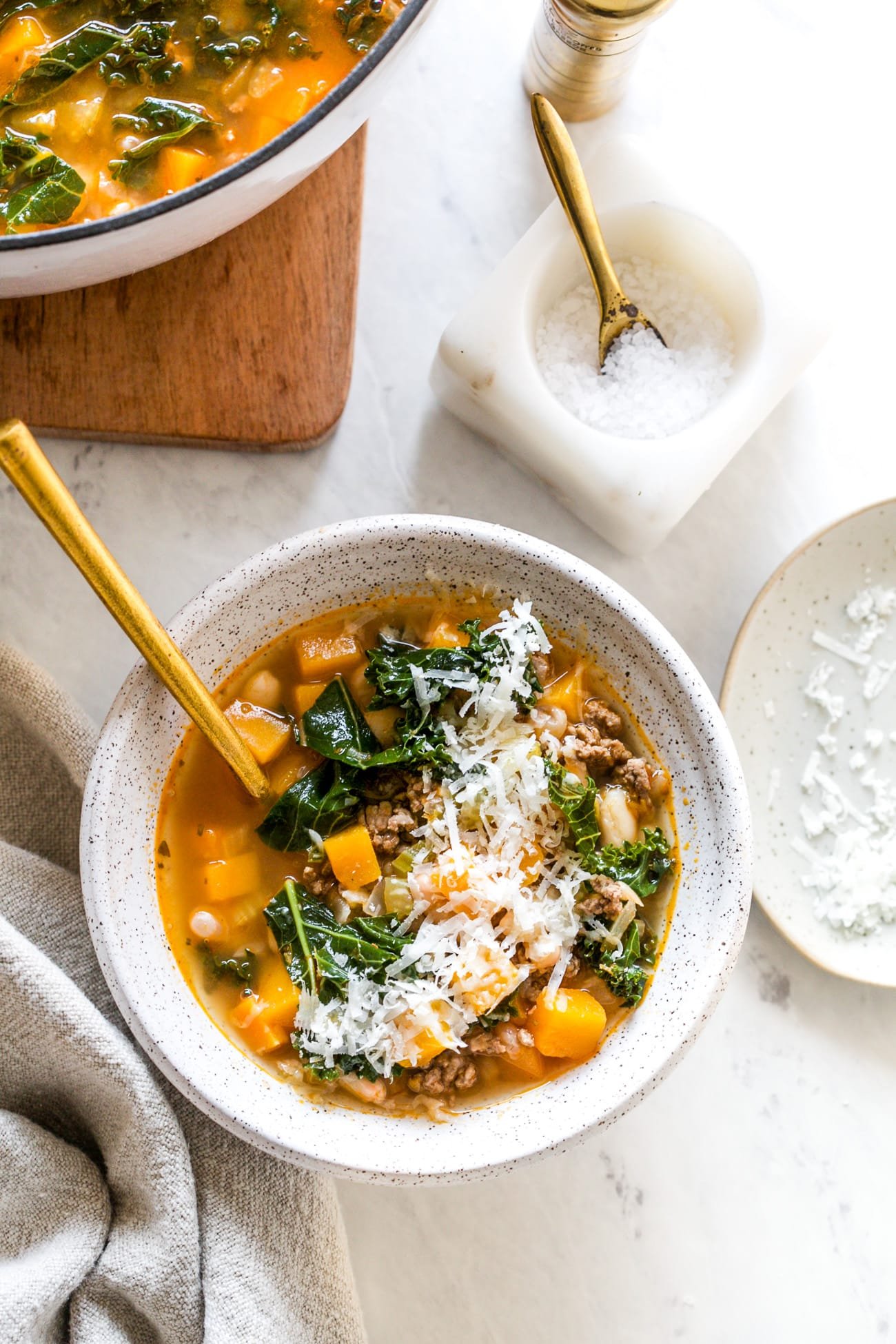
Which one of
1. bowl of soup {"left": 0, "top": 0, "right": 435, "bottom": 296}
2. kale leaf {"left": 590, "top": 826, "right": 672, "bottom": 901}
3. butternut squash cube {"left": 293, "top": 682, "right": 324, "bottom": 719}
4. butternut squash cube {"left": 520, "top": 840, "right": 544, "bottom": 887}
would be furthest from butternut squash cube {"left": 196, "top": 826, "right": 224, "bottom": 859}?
bowl of soup {"left": 0, "top": 0, "right": 435, "bottom": 296}

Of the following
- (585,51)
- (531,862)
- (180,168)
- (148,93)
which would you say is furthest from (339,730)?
(585,51)

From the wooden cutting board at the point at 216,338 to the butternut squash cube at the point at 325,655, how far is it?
35cm

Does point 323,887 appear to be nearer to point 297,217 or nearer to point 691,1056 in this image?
point 691,1056

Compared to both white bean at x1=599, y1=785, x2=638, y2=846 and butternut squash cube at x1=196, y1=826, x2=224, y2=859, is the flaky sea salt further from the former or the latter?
butternut squash cube at x1=196, y1=826, x2=224, y2=859

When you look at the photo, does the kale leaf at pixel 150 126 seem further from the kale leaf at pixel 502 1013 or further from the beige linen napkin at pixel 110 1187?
the kale leaf at pixel 502 1013

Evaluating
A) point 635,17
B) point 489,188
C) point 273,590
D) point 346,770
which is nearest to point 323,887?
point 346,770

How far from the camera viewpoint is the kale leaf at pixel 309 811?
5.81ft

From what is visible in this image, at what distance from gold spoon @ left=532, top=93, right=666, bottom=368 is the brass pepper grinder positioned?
0.09m

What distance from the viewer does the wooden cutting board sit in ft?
6.17

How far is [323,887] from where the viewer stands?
1.77 metres

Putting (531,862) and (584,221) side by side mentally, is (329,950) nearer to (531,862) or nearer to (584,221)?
(531,862)

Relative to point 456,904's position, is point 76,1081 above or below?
below

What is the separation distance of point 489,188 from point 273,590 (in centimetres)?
87

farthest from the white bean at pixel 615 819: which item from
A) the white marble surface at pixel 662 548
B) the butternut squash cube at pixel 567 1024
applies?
the white marble surface at pixel 662 548
